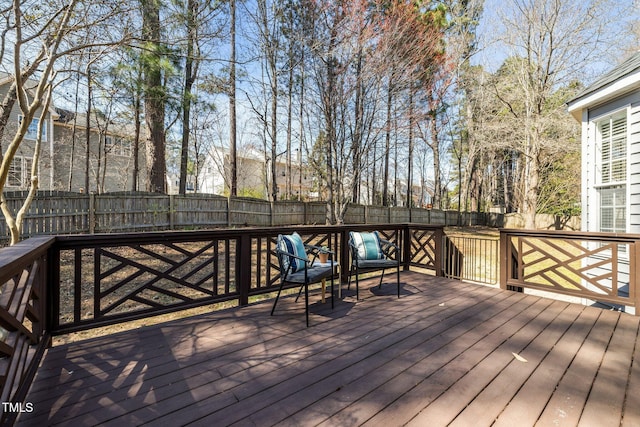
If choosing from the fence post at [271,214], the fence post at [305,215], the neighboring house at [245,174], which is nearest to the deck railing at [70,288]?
the fence post at [271,214]

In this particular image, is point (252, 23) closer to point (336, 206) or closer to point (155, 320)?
point (336, 206)

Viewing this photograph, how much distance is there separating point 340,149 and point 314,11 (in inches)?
126

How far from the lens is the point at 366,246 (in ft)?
13.0

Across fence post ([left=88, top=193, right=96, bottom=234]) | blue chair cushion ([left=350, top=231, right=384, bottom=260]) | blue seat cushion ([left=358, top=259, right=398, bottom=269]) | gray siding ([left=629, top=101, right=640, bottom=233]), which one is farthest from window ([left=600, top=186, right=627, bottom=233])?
fence post ([left=88, top=193, right=96, bottom=234])

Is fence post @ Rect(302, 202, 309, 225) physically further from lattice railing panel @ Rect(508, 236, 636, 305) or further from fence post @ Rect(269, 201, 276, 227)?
lattice railing panel @ Rect(508, 236, 636, 305)

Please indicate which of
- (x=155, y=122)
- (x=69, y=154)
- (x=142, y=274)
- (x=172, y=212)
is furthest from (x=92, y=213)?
(x=69, y=154)

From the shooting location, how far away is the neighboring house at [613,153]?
4.03 metres

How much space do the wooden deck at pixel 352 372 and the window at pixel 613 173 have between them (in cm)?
214

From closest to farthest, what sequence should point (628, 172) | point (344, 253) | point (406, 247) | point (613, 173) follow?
point (628, 172)
point (344, 253)
point (613, 173)
point (406, 247)

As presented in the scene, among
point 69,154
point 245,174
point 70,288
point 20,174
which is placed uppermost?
point 245,174

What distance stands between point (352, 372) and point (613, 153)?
210 inches

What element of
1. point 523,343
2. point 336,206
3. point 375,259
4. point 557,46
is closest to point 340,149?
point 336,206

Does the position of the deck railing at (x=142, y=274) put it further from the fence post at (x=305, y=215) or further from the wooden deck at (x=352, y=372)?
the fence post at (x=305, y=215)

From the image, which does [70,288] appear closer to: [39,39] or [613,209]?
[39,39]
